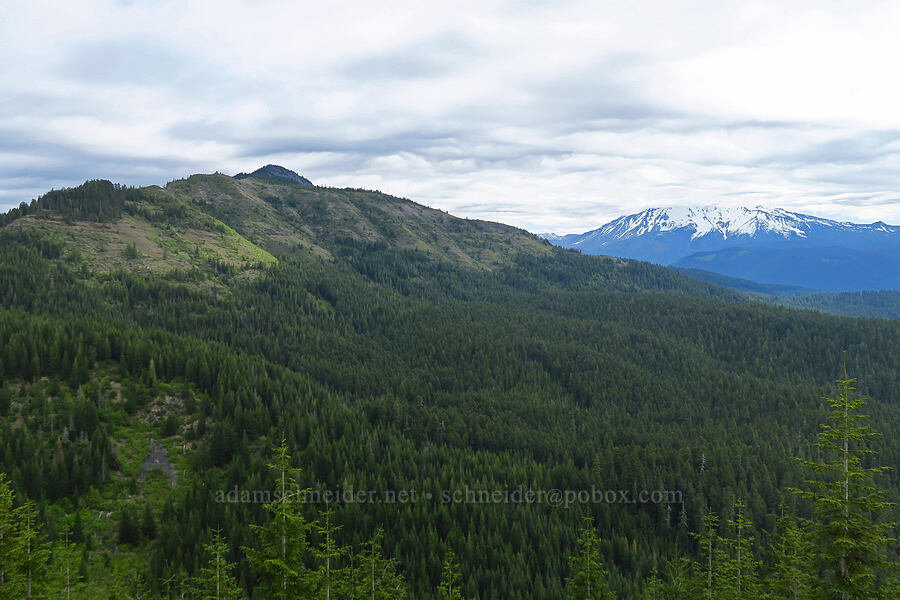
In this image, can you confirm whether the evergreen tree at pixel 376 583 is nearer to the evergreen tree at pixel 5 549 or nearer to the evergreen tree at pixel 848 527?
the evergreen tree at pixel 5 549

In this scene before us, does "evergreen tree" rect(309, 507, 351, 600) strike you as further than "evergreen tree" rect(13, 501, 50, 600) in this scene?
No

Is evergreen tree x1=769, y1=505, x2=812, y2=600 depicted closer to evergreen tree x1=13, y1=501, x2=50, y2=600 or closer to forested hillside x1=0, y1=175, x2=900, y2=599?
forested hillside x1=0, y1=175, x2=900, y2=599

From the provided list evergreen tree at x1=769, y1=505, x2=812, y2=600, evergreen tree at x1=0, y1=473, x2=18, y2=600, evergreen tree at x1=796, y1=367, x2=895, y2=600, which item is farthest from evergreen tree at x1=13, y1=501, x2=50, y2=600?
evergreen tree at x1=769, y1=505, x2=812, y2=600

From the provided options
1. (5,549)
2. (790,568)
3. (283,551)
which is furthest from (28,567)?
(790,568)

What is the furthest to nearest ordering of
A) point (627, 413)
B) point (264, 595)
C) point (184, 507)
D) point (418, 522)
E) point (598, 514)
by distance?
point (627, 413) < point (598, 514) < point (418, 522) < point (184, 507) < point (264, 595)

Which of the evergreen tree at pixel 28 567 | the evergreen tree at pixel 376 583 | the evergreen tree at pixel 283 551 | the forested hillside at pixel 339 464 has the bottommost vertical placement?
the forested hillside at pixel 339 464

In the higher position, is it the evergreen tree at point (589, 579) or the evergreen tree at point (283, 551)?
the evergreen tree at point (283, 551)

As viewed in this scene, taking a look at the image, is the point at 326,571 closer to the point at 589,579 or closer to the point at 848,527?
the point at 589,579

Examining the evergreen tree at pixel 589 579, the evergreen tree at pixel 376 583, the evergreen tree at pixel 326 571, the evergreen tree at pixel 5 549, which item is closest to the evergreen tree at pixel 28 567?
the evergreen tree at pixel 5 549

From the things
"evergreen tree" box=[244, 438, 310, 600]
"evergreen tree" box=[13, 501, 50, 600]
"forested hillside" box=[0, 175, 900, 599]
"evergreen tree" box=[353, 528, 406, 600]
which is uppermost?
"evergreen tree" box=[244, 438, 310, 600]

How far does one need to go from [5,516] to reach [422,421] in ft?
390

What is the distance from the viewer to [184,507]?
85750 millimetres

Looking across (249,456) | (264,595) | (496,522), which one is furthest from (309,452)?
(264,595)

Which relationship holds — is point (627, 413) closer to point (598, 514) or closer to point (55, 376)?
point (598, 514)
